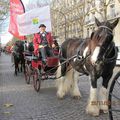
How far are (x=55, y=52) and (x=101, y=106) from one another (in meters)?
4.40

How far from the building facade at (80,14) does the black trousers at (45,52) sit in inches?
1487

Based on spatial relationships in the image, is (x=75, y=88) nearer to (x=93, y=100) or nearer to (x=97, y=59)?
(x=93, y=100)

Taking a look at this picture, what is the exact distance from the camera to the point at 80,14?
58.6 meters

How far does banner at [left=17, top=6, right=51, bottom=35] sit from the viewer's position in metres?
12.3

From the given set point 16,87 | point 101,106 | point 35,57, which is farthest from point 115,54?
point 16,87

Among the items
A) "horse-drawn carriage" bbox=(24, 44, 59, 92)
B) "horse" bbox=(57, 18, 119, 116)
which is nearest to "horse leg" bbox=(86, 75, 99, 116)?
"horse" bbox=(57, 18, 119, 116)

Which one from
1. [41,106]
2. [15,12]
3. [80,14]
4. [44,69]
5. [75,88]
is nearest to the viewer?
[41,106]

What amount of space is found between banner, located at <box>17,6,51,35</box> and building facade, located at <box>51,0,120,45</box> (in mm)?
35235

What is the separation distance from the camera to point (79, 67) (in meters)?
8.70

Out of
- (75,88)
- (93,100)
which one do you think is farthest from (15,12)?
(93,100)

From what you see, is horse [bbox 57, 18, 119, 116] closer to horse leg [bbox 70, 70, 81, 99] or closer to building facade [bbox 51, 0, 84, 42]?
horse leg [bbox 70, 70, 81, 99]

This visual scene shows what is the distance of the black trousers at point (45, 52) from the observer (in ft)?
36.2

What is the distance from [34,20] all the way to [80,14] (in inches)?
1824

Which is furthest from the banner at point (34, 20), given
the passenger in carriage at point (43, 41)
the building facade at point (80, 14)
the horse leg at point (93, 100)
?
the building facade at point (80, 14)
